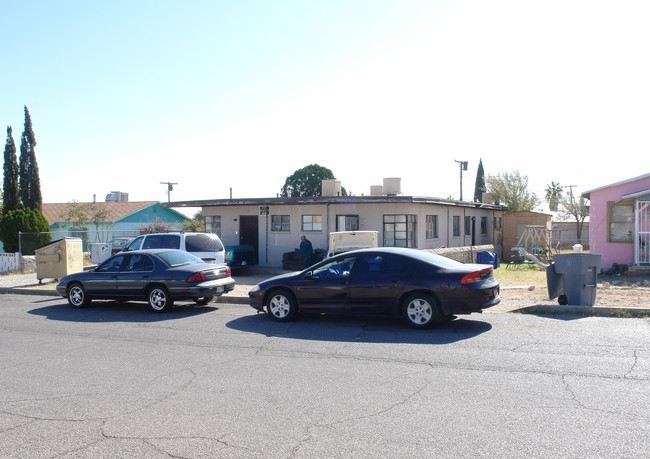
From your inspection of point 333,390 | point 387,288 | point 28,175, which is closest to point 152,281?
point 387,288

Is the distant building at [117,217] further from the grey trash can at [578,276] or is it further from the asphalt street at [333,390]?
the asphalt street at [333,390]

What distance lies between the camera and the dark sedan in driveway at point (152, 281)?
11.7 metres

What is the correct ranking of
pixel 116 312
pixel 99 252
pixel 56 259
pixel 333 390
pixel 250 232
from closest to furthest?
pixel 333 390, pixel 116 312, pixel 56 259, pixel 250 232, pixel 99 252

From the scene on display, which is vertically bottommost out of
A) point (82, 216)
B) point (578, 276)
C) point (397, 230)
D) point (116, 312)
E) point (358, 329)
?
point (116, 312)

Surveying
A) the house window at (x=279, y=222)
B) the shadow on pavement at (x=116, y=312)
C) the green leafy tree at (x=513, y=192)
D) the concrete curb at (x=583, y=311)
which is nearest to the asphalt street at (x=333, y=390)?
the concrete curb at (x=583, y=311)

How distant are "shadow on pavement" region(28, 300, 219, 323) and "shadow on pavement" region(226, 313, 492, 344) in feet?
5.84

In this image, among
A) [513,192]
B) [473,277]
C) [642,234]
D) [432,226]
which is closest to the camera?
[473,277]

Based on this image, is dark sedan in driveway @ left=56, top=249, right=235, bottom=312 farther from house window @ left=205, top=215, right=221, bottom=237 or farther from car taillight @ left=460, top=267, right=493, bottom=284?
house window @ left=205, top=215, right=221, bottom=237

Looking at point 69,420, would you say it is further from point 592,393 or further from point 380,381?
point 592,393

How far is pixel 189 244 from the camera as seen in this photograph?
15.1 m

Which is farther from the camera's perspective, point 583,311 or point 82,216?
point 82,216

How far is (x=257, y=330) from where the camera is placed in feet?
30.7

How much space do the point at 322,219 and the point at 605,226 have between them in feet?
33.6

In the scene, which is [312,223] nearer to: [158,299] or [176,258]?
[176,258]
